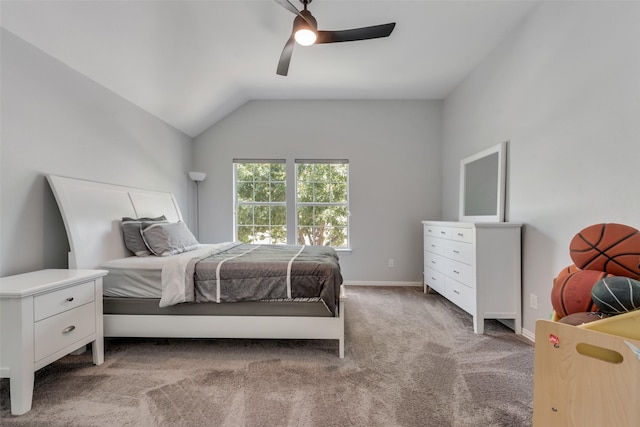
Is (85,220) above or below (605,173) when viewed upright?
below

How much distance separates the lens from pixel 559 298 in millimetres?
1372

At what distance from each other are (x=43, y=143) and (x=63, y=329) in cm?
131

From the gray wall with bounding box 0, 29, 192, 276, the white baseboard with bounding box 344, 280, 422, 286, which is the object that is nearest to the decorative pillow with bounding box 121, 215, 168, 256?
the gray wall with bounding box 0, 29, 192, 276

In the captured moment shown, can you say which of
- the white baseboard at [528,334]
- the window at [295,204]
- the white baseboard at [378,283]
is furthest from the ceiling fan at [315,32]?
the white baseboard at [378,283]

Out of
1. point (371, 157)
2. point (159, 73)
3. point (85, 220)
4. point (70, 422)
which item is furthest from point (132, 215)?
point (371, 157)

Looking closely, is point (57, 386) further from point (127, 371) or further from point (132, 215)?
point (132, 215)

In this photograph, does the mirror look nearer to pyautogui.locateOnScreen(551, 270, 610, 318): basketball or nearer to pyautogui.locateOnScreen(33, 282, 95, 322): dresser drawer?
pyautogui.locateOnScreen(551, 270, 610, 318): basketball

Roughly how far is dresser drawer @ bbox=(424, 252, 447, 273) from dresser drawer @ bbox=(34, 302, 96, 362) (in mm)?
3150

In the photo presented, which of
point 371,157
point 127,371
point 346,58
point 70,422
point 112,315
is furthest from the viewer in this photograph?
point 371,157

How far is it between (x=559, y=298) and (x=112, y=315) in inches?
112

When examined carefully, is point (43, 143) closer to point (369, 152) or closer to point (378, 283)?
point (369, 152)

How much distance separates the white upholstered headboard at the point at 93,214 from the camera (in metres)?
1.96

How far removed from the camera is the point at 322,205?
4.10 metres

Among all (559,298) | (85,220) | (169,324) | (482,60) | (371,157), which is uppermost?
(482,60)
